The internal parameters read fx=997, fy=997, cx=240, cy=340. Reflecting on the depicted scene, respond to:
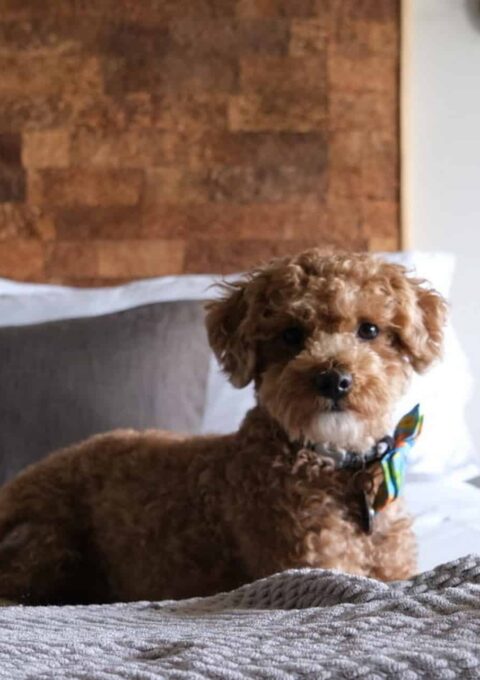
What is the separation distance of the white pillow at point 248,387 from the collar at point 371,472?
0.46 m

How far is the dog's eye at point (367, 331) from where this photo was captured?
1.48 meters

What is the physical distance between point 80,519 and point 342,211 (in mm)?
1185

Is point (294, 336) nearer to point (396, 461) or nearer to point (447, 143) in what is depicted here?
point (396, 461)

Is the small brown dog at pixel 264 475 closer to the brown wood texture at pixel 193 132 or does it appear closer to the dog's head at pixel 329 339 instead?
the dog's head at pixel 329 339

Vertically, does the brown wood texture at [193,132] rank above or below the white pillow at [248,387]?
above

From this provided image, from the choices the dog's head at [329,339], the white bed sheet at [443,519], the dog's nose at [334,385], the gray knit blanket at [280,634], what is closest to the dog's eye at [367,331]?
the dog's head at [329,339]

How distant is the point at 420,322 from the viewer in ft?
5.02

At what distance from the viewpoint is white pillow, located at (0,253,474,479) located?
2.06 m

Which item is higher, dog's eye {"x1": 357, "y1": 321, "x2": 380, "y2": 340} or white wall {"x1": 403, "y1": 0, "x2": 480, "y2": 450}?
white wall {"x1": 403, "y1": 0, "x2": 480, "y2": 450}

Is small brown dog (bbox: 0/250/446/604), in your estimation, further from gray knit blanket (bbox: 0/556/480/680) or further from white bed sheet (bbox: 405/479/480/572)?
gray knit blanket (bbox: 0/556/480/680)

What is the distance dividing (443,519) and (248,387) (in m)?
0.50

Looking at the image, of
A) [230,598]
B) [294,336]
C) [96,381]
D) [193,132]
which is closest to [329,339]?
[294,336]

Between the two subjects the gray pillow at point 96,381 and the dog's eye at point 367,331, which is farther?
the gray pillow at point 96,381

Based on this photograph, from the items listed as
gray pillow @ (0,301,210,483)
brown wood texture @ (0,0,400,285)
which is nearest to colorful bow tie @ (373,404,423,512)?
gray pillow @ (0,301,210,483)
